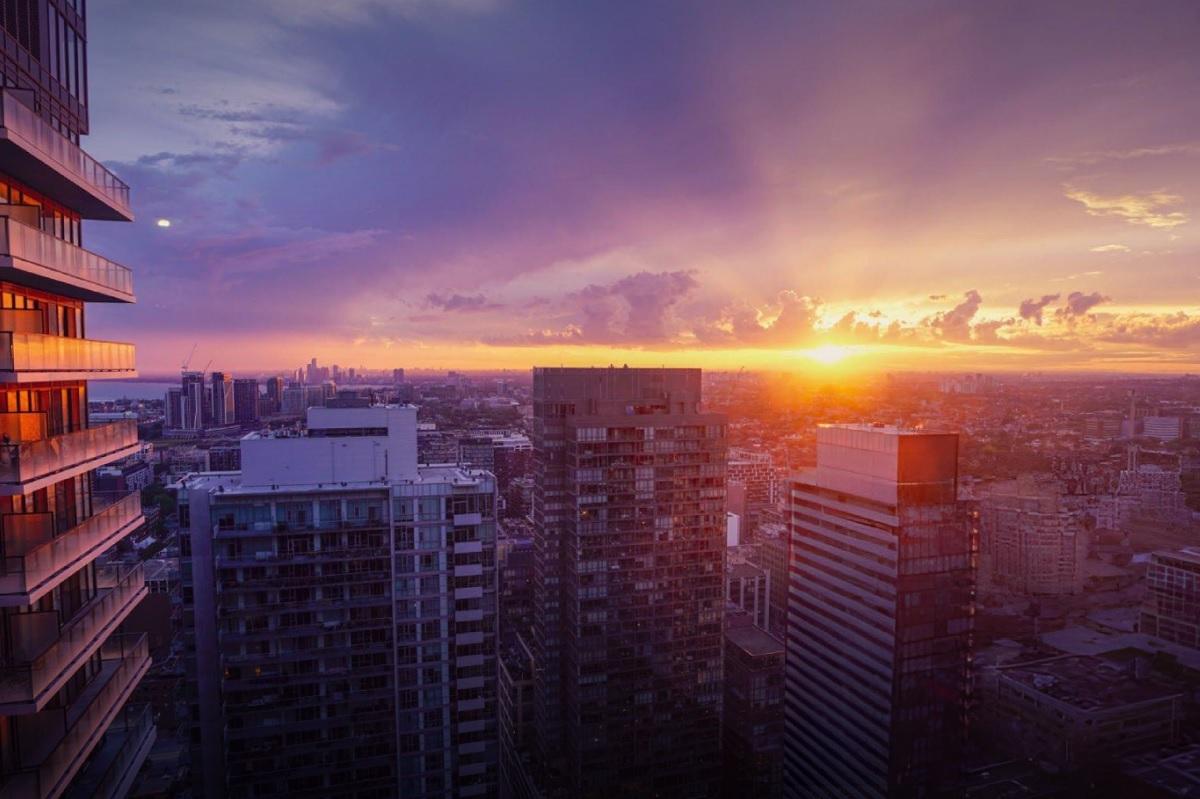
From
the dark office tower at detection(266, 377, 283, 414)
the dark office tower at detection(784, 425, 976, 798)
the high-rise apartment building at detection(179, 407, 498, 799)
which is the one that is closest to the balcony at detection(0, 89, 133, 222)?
the high-rise apartment building at detection(179, 407, 498, 799)

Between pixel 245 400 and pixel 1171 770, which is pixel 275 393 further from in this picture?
pixel 1171 770

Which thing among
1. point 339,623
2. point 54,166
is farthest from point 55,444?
point 339,623

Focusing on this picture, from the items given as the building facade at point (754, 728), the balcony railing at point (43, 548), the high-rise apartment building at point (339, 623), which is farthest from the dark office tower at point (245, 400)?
the balcony railing at point (43, 548)

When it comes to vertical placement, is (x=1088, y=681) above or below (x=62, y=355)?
below

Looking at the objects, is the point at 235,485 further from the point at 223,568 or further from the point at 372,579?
the point at 372,579

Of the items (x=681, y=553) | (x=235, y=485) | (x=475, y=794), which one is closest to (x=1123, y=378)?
(x=681, y=553)

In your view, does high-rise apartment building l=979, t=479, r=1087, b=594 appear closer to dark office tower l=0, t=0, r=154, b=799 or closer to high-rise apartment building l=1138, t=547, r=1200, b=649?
high-rise apartment building l=1138, t=547, r=1200, b=649
